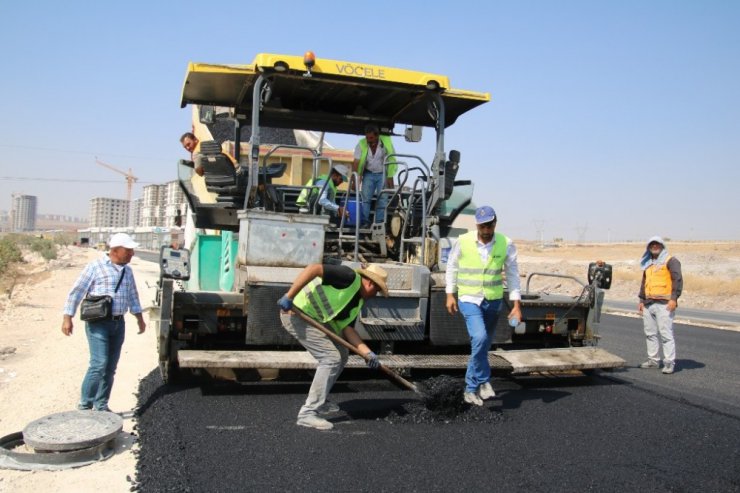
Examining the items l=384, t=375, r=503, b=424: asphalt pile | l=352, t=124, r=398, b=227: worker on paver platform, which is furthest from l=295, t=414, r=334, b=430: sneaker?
l=352, t=124, r=398, b=227: worker on paver platform

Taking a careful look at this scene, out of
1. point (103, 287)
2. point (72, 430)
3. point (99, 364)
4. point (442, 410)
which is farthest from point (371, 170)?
point (72, 430)

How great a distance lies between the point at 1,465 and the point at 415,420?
2.55 metres

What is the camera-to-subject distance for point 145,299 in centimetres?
1555

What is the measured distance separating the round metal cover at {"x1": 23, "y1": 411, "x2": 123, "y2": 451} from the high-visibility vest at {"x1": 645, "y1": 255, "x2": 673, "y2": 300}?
18.9 ft

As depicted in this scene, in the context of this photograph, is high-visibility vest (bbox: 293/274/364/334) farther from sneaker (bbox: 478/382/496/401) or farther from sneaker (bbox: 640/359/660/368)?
sneaker (bbox: 640/359/660/368)

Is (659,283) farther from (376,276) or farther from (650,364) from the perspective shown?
(376,276)

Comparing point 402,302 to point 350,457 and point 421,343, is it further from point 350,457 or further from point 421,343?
point 350,457

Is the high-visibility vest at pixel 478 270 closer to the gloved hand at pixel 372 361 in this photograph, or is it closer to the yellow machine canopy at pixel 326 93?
the gloved hand at pixel 372 361

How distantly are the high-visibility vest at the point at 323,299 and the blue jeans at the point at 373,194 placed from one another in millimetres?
1869

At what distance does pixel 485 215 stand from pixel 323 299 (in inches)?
58.2

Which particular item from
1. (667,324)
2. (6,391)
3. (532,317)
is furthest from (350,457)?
(667,324)

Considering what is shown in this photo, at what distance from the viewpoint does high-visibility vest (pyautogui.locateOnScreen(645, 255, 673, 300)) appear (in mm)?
7285

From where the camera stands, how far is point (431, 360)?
5289mm

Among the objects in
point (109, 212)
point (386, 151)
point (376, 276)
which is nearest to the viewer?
point (376, 276)
